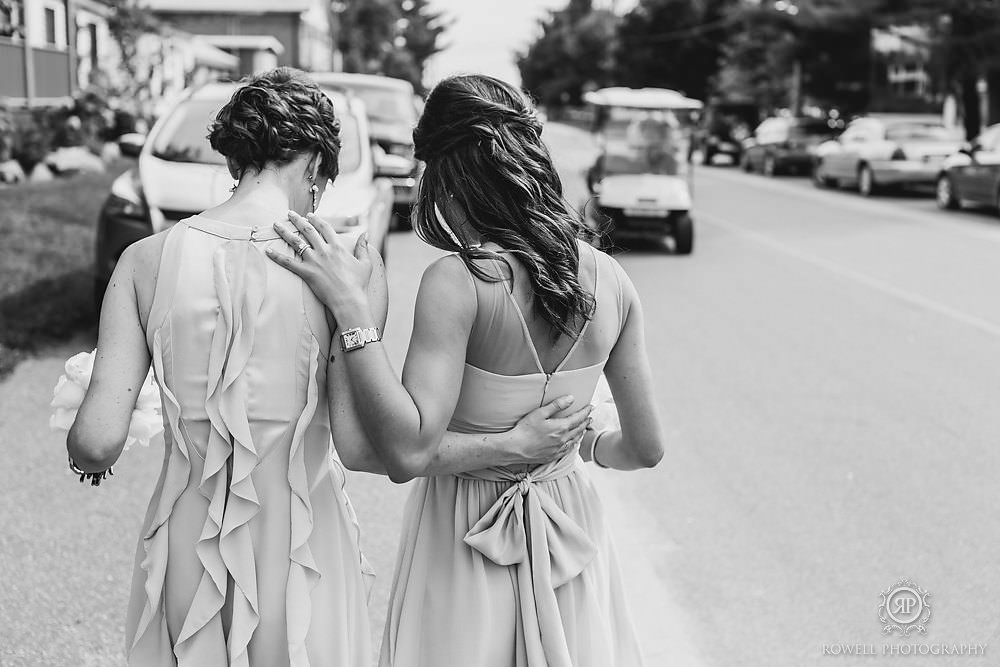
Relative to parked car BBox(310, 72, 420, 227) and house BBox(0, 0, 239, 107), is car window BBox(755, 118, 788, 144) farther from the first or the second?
parked car BBox(310, 72, 420, 227)

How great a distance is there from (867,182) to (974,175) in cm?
465

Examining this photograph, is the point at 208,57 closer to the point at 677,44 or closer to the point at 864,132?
the point at 864,132

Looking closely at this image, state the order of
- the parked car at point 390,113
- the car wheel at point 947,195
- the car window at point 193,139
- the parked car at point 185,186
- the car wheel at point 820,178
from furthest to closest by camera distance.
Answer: the car wheel at point 820,178 → the car wheel at point 947,195 → the parked car at point 390,113 → the car window at point 193,139 → the parked car at point 185,186

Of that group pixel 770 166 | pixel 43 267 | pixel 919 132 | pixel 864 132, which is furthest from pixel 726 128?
pixel 43 267

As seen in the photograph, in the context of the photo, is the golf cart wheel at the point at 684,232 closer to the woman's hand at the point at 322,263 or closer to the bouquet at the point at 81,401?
the bouquet at the point at 81,401

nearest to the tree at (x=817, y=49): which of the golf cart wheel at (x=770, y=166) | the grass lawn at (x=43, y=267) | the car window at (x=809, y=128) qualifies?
the car window at (x=809, y=128)

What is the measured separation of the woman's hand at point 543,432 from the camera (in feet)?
7.78

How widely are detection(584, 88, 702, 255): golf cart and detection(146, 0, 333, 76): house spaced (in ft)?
129

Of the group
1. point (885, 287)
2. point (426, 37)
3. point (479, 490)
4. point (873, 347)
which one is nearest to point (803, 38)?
point (885, 287)

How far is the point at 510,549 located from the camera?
2408 mm

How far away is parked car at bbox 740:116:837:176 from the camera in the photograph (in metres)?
30.8

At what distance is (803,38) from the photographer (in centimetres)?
4084

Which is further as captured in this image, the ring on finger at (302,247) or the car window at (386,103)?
the car window at (386,103)

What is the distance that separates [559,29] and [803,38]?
90.9 meters
